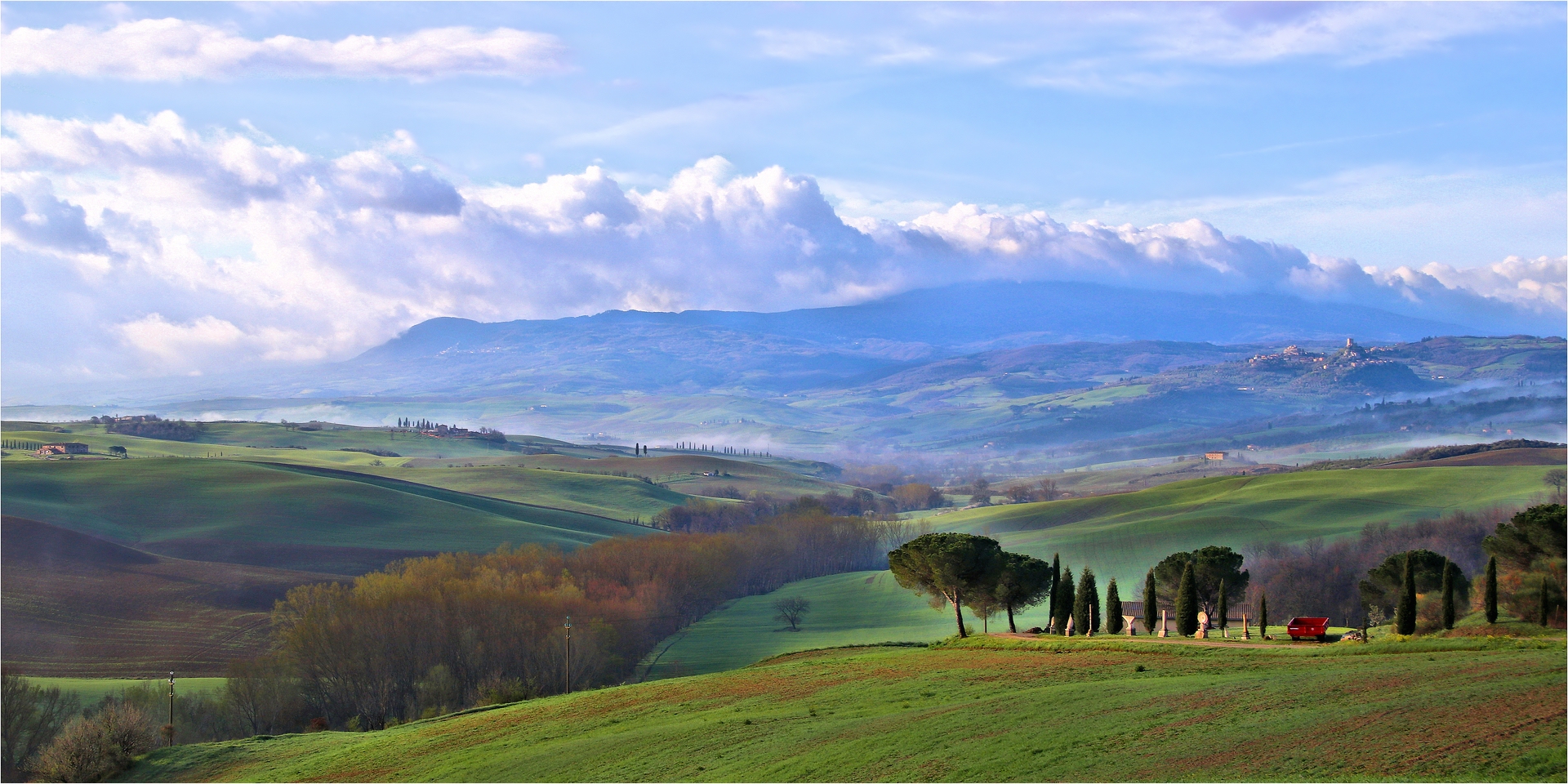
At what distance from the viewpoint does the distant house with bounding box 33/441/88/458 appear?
579 ft

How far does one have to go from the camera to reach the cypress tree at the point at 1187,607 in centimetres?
5062

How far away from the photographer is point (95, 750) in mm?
47406

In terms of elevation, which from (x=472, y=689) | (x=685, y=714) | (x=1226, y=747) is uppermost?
(x=1226, y=747)

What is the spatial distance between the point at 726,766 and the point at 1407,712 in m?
17.8

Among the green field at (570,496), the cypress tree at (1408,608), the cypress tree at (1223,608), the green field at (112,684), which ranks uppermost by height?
the cypress tree at (1408,608)

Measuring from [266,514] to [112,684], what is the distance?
67342 millimetres

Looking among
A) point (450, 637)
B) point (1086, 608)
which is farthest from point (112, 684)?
point (1086, 608)

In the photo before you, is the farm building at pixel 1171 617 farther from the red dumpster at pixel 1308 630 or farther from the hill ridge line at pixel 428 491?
the hill ridge line at pixel 428 491

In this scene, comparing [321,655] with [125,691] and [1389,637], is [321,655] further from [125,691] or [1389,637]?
[1389,637]

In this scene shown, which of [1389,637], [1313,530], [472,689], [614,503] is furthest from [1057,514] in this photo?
[1389,637]

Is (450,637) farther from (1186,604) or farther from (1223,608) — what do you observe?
(1223,608)

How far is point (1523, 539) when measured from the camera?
46.8 metres

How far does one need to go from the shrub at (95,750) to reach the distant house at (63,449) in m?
148

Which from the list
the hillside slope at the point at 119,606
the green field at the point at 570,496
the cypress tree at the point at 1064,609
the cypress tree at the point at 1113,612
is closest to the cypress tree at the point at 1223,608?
the cypress tree at the point at 1113,612
